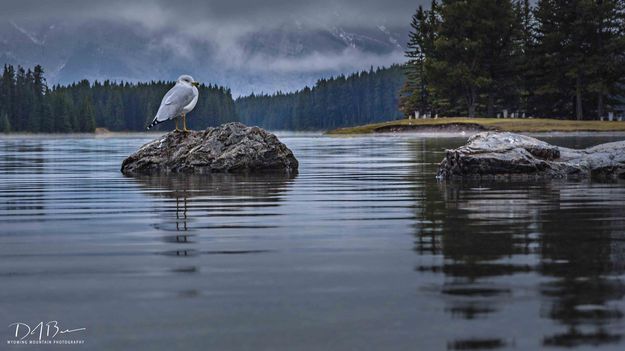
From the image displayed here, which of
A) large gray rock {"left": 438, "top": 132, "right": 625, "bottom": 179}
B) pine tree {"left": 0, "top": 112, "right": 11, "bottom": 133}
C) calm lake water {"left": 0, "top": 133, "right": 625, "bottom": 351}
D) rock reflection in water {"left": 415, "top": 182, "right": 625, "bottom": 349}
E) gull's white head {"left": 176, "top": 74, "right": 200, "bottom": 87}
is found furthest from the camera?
pine tree {"left": 0, "top": 112, "right": 11, "bottom": 133}

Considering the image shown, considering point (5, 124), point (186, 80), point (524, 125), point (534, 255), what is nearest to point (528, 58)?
point (524, 125)

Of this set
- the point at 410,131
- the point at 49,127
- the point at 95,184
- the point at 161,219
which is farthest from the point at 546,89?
the point at 49,127

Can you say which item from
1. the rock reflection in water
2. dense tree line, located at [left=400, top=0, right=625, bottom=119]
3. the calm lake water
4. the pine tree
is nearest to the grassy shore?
dense tree line, located at [left=400, top=0, right=625, bottom=119]

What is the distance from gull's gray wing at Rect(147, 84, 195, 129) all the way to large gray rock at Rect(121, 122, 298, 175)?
78cm

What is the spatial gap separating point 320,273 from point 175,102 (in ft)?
53.6

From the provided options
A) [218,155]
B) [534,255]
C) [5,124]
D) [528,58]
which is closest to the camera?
[534,255]

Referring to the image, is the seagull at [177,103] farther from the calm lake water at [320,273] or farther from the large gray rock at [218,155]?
the calm lake water at [320,273]

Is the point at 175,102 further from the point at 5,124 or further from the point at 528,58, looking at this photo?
the point at 5,124

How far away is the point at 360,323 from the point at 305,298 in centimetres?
66

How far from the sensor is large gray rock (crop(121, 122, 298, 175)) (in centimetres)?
1922
